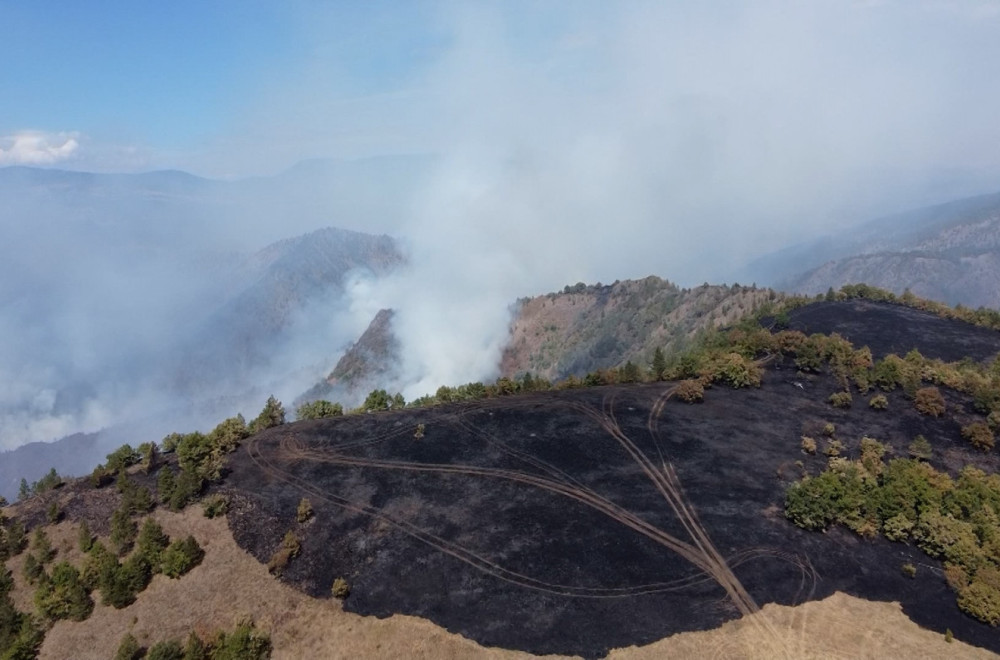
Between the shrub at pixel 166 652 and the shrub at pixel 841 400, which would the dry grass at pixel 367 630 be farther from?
the shrub at pixel 841 400

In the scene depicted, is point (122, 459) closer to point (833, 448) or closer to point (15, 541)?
point (15, 541)

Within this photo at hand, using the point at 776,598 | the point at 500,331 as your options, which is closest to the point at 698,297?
the point at 500,331

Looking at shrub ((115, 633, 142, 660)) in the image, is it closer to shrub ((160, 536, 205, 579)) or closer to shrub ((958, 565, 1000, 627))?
A: shrub ((160, 536, 205, 579))

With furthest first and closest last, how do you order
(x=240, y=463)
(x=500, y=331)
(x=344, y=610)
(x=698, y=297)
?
(x=500, y=331), (x=698, y=297), (x=240, y=463), (x=344, y=610)

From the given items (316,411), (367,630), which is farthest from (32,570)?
(316,411)

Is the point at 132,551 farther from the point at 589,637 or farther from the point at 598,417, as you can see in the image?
the point at 598,417

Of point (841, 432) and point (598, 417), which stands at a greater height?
point (598, 417)
